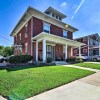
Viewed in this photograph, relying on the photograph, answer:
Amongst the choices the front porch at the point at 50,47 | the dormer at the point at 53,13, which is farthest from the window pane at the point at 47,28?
the dormer at the point at 53,13

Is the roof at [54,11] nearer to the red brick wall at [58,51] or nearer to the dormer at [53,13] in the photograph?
the dormer at [53,13]

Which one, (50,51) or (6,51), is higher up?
(6,51)

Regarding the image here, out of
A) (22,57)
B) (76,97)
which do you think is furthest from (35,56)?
(76,97)

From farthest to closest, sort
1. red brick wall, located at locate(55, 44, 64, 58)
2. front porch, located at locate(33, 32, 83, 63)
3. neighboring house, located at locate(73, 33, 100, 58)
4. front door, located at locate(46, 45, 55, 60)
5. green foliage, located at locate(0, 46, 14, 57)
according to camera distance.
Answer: green foliage, located at locate(0, 46, 14, 57) → neighboring house, located at locate(73, 33, 100, 58) → red brick wall, located at locate(55, 44, 64, 58) → front door, located at locate(46, 45, 55, 60) → front porch, located at locate(33, 32, 83, 63)

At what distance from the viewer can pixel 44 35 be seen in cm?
1395

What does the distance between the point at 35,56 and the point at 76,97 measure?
11.7m

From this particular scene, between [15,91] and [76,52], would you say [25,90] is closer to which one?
[15,91]

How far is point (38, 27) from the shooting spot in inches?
651

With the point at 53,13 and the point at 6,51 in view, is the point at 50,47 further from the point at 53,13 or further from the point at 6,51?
the point at 6,51

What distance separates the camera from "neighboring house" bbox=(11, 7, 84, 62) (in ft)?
50.7

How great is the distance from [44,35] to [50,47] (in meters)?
4.44

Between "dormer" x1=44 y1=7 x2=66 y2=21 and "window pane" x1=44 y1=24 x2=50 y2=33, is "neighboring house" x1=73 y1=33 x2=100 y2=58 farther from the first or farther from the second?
"window pane" x1=44 y1=24 x2=50 y2=33

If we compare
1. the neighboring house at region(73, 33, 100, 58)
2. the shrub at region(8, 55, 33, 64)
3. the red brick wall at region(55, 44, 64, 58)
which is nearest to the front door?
the red brick wall at region(55, 44, 64, 58)

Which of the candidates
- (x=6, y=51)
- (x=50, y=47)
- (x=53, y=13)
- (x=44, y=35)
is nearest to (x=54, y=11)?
(x=53, y=13)
